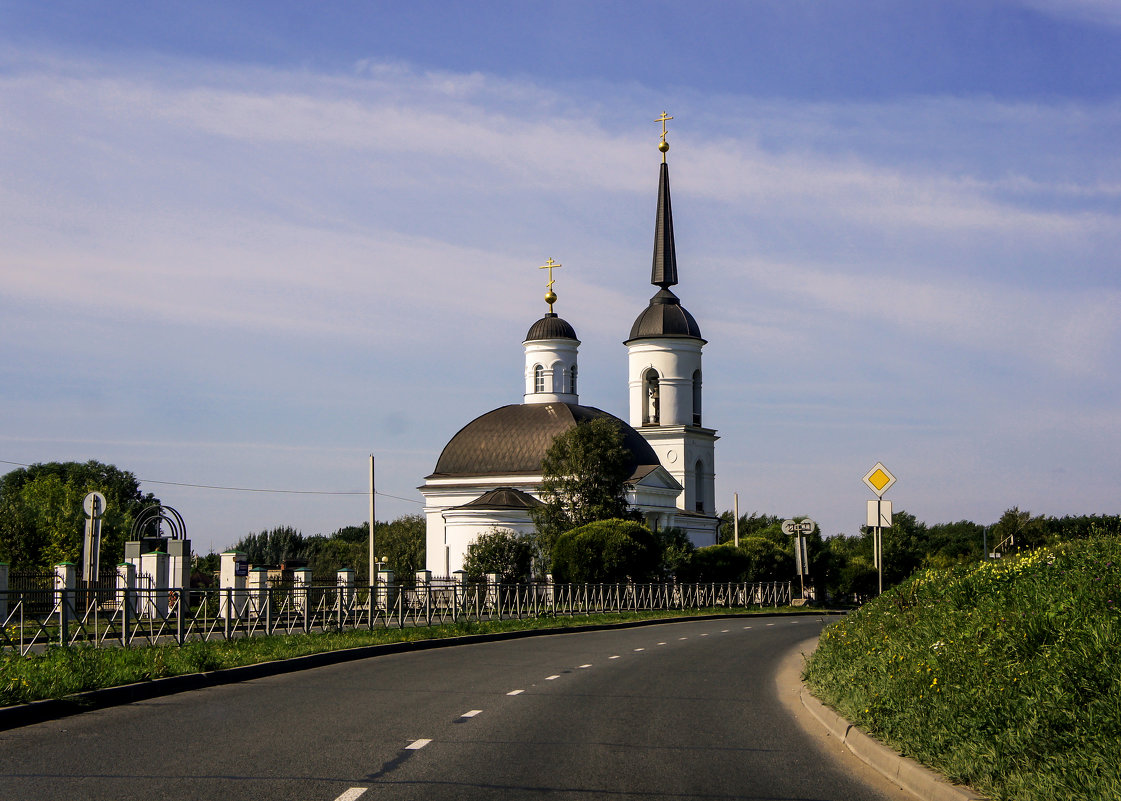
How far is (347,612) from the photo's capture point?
2883cm

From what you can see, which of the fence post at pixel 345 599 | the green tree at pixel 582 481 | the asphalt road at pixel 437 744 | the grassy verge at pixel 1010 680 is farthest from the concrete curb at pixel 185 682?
the green tree at pixel 582 481

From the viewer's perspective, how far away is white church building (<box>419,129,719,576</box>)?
76.3 metres

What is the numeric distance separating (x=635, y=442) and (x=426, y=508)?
50.0 ft

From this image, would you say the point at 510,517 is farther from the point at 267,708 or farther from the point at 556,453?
the point at 267,708

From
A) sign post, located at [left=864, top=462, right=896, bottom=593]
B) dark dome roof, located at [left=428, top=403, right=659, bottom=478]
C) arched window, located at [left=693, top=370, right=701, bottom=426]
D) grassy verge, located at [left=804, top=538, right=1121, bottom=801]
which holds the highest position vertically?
arched window, located at [left=693, top=370, right=701, bottom=426]

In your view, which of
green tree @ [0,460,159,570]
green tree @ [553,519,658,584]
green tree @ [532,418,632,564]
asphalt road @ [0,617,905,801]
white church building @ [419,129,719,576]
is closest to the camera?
asphalt road @ [0,617,905,801]

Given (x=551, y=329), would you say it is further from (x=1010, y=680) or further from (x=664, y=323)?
(x=1010, y=680)

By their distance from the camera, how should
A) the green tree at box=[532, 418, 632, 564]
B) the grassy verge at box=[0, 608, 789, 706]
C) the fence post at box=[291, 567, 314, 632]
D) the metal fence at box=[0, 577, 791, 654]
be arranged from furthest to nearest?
the green tree at box=[532, 418, 632, 564] → the fence post at box=[291, 567, 314, 632] → the metal fence at box=[0, 577, 791, 654] → the grassy verge at box=[0, 608, 789, 706]

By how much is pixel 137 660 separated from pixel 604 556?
36.5 metres

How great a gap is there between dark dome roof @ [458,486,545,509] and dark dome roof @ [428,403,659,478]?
3335 millimetres

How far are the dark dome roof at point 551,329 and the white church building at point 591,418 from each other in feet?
0.25

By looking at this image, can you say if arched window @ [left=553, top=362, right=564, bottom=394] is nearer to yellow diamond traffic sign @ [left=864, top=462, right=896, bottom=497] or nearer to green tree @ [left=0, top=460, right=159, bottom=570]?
green tree @ [left=0, top=460, right=159, bottom=570]

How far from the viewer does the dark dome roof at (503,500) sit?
240 feet

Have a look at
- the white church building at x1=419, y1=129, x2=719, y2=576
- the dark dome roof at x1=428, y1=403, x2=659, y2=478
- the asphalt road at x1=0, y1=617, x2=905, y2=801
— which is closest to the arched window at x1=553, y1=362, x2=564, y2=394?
the white church building at x1=419, y1=129, x2=719, y2=576
